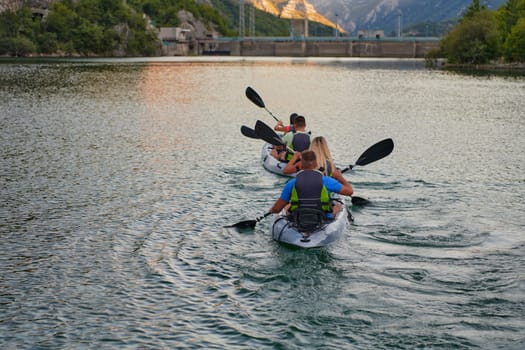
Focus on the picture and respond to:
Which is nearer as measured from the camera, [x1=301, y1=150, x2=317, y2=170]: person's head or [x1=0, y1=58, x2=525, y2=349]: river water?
[x1=0, y1=58, x2=525, y2=349]: river water

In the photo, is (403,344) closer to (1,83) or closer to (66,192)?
(66,192)

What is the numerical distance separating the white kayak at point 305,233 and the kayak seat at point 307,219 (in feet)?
0.21

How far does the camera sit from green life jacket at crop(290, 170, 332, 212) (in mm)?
14125

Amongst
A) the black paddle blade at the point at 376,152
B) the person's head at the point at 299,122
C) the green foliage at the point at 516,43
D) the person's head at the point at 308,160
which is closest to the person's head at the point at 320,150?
the person's head at the point at 308,160

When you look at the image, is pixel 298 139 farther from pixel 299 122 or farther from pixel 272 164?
pixel 272 164

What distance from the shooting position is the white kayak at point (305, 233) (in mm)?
14359

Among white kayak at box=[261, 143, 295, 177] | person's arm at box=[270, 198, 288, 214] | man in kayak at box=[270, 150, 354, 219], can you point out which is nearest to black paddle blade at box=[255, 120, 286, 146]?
white kayak at box=[261, 143, 295, 177]

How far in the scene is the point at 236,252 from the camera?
14719 millimetres

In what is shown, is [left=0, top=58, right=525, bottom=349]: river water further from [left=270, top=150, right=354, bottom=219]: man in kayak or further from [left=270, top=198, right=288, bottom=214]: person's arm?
[left=270, top=150, right=354, bottom=219]: man in kayak

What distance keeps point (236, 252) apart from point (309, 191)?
2050mm

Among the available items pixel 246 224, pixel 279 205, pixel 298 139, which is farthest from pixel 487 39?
A: pixel 279 205

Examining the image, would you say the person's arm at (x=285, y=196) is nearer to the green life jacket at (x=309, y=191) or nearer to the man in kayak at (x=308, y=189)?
the man in kayak at (x=308, y=189)

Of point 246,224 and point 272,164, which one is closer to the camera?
point 246,224

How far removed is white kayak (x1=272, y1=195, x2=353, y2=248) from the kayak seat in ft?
0.21
